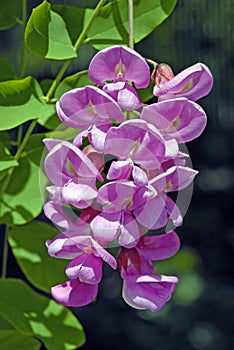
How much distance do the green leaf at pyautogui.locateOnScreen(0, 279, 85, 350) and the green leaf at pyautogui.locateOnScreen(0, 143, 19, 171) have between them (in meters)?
0.14

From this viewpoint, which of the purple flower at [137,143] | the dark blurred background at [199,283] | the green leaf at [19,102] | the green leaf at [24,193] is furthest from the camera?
the dark blurred background at [199,283]

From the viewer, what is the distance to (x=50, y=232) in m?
0.82

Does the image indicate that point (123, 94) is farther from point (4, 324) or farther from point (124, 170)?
point (4, 324)

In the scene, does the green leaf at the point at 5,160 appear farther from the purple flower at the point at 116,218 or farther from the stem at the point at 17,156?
the purple flower at the point at 116,218

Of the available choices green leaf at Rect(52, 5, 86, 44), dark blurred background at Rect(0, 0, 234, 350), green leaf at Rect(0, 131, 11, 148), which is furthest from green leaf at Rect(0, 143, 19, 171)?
dark blurred background at Rect(0, 0, 234, 350)

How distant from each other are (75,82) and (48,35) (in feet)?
0.16

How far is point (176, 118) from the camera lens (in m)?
0.56

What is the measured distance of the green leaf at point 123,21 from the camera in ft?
2.37

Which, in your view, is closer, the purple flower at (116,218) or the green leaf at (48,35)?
the purple flower at (116,218)

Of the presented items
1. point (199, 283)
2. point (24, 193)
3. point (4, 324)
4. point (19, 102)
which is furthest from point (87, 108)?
point (199, 283)

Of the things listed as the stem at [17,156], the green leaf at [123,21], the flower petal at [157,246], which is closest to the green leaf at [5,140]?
the stem at [17,156]

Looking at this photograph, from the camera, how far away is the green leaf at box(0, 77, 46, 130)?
67 cm

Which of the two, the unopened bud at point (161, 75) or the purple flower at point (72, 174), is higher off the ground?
the unopened bud at point (161, 75)

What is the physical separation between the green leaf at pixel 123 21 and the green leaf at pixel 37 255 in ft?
0.65
